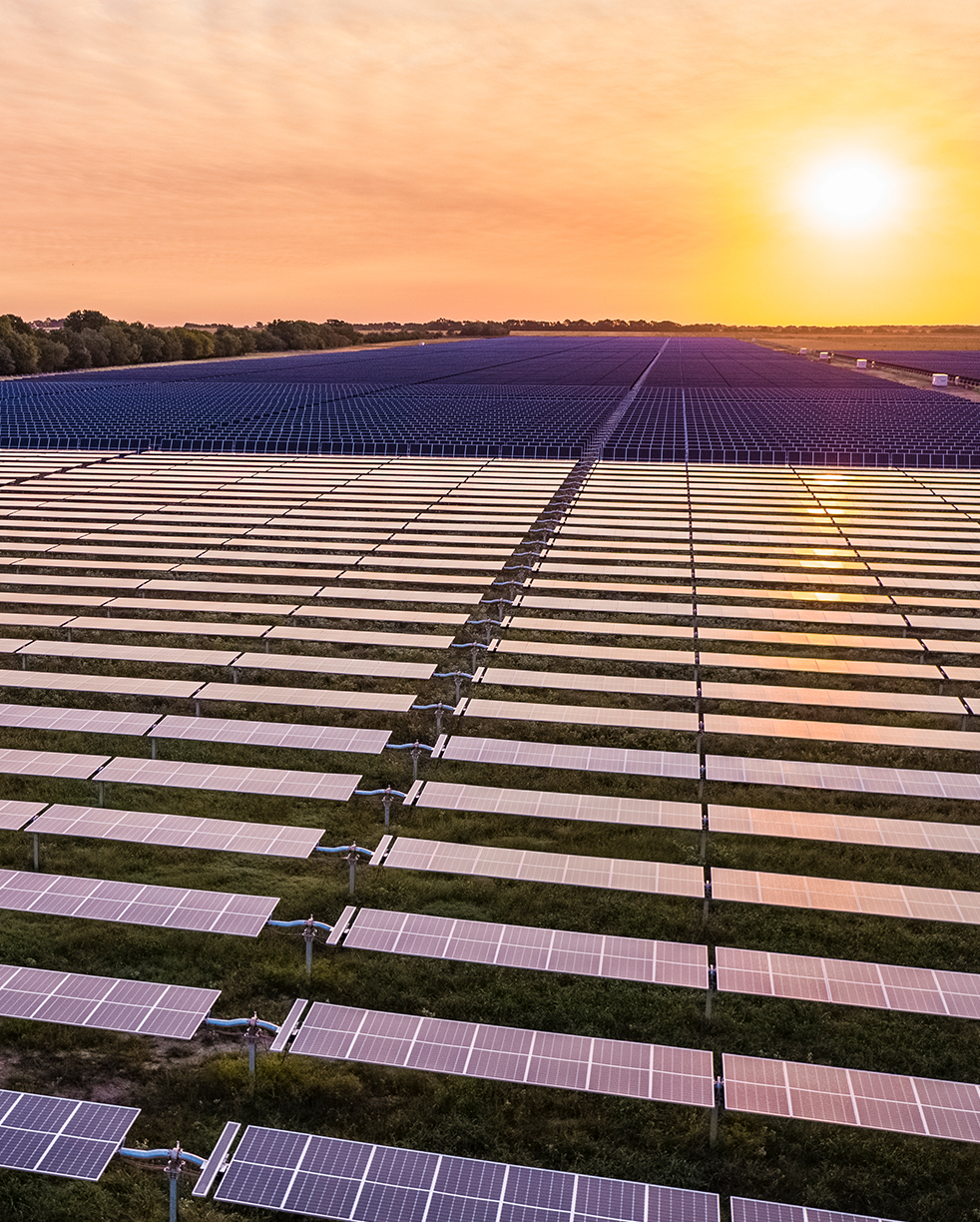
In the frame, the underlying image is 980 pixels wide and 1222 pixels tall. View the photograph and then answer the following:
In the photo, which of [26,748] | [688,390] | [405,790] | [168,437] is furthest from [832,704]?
[688,390]

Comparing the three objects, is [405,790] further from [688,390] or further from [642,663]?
[688,390]

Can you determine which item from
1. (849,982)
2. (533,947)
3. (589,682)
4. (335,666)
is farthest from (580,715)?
(849,982)

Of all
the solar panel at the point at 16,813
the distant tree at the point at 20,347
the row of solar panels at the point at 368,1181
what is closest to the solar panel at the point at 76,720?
the solar panel at the point at 16,813

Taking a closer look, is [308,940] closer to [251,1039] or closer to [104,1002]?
[251,1039]

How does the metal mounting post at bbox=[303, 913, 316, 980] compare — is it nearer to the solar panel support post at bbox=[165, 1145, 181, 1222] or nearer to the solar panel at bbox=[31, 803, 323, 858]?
the solar panel at bbox=[31, 803, 323, 858]

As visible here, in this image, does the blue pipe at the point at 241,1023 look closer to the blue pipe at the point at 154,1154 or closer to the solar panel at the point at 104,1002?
the solar panel at the point at 104,1002
